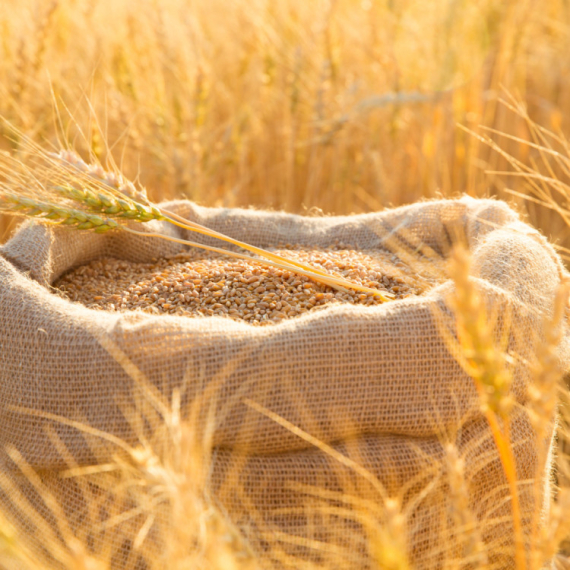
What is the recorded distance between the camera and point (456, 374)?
2.72ft

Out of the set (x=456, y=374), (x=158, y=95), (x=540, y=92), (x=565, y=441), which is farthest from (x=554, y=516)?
(x=540, y=92)

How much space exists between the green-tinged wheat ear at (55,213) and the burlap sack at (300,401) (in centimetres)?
16

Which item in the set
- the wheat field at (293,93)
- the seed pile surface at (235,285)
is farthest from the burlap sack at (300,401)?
the wheat field at (293,93)

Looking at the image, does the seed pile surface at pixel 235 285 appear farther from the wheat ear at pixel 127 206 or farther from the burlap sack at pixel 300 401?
the burlap sack at pixel 300 401

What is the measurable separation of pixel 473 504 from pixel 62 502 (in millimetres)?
559

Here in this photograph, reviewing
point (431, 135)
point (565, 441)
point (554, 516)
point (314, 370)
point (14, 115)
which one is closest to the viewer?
point (554, 516)

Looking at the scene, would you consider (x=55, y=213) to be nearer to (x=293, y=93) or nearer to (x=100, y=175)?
(x=100, y=175)

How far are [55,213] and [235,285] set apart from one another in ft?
1.05

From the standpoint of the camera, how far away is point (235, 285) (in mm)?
1099

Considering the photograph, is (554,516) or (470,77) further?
(470,77)

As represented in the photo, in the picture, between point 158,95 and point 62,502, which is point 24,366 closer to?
point 62,502

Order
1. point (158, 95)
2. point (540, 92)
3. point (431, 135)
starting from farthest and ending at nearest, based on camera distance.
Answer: point (540, 92) < point (431, 135) < point (158, 95)

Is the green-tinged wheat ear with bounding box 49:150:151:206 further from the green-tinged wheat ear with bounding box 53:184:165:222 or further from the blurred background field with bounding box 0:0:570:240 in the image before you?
the blurred background field with bounding box 0:0:570:240

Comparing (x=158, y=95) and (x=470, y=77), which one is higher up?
(x=470, y=77)
